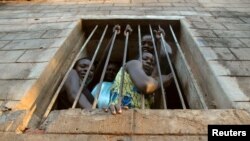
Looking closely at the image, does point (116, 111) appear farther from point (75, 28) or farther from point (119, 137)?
point (75, 28)

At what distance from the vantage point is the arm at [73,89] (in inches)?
111

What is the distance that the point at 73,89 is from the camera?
295 cm

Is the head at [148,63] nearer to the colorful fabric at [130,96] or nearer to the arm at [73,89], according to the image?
the colorful fabric at [130,96]

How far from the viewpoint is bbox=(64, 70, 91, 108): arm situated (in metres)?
2.82

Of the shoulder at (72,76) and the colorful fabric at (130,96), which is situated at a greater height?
the shoulder at (72,76)

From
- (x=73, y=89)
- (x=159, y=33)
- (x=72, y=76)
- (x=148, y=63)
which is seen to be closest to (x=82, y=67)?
(x=72, y=76)

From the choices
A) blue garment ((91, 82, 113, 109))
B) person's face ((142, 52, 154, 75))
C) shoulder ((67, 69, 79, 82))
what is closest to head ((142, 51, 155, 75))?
person's face ((142, 52, 154, 75))

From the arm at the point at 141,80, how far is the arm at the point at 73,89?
20.4 inches

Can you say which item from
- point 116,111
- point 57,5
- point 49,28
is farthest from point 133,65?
point 57,5

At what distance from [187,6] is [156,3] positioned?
54cm

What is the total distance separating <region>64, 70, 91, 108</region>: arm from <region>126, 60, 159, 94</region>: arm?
1.70 ft

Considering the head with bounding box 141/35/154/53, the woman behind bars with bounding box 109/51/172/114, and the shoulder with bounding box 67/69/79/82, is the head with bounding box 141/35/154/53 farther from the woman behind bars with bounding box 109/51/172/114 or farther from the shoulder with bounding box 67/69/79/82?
the shoulder with bounding box 67/69/79/82

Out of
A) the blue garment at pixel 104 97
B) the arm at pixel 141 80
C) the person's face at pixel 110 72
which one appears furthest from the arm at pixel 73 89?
the person's face at pixel 110 72

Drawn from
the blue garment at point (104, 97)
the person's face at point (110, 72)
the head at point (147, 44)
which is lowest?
the person's face at point (110, 72)
